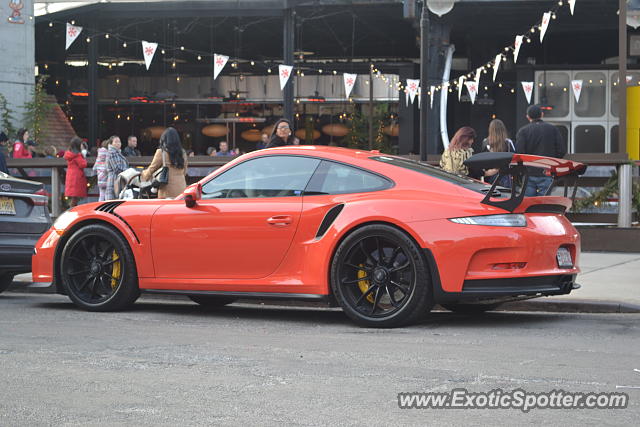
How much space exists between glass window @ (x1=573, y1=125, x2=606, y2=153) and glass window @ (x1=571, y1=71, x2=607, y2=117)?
498 millimetres

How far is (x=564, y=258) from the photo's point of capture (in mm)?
8055

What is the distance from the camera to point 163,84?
37438mm

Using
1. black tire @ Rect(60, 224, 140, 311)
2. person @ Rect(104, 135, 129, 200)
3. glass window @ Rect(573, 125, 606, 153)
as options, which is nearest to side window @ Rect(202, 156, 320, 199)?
black tire @ Rect(60, 224, 140, 311)

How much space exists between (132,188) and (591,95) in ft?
96.6

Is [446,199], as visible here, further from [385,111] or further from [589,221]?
[385,111]

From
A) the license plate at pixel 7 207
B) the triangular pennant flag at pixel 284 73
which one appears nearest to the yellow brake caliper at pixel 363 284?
the license plate at pixel 7 207

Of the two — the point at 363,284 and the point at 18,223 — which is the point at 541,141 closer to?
the point at 363,284

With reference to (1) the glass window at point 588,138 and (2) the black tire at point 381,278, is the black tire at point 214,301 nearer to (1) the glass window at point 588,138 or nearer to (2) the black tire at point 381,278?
(2) the black tire at point 381,278

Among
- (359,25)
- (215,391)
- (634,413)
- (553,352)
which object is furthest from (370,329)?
(359,25)

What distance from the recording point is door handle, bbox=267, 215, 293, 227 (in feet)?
27.3

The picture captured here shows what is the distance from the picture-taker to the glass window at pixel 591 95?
37844 mm

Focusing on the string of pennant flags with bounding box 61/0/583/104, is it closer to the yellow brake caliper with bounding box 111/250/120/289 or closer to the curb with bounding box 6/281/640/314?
the curb with bounding box 6/281/640/314

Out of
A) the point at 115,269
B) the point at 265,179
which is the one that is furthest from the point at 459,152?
the point at 115,269

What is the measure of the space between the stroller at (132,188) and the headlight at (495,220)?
13.3ft
